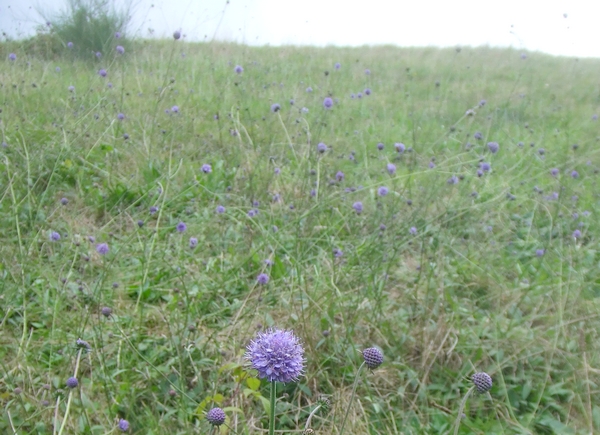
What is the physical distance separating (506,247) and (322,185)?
1020 mm

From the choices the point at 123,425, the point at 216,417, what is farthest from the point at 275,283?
the point at 216,417

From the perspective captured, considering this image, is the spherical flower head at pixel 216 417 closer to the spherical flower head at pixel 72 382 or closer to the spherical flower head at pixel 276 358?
the spherical flower head at pixel 276 358

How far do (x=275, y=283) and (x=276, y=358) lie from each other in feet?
4.15

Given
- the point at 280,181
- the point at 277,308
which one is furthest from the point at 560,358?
the point at 280,181

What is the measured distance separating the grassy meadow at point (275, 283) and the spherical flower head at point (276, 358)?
50 centimetres

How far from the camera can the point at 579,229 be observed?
2736 mm

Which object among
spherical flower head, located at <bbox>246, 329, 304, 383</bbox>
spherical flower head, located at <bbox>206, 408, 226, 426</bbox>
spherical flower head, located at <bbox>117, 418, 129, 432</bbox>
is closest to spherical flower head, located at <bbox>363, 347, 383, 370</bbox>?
spherical flower head, located at <bbox>246, 329, 304, 383</bbox>

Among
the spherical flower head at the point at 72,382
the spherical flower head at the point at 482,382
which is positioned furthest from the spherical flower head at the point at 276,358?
the spherical flower head at the point at 72,382

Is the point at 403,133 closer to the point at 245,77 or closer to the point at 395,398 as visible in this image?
the point at 245,77

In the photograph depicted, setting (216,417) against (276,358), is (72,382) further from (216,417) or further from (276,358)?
(276,358)

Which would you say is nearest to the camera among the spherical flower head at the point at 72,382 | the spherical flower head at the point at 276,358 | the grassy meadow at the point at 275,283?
the spherical flower head at the point at 276,358

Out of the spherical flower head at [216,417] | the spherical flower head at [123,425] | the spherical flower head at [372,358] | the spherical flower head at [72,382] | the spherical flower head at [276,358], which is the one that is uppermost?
the spherical flower head at [276,358]

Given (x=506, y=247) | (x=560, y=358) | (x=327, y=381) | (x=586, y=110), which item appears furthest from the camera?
(x=586, y=110)

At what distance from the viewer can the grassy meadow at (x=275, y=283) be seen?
5.30 feet
